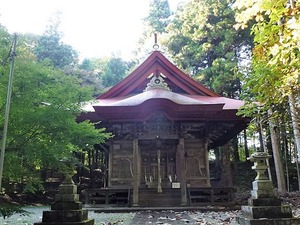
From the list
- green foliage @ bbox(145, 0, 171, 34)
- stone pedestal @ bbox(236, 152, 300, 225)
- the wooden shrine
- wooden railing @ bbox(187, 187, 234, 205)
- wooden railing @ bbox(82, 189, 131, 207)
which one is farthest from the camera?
green foliage @ bbox(145, 0, 171, 34)

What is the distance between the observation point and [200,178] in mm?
12297

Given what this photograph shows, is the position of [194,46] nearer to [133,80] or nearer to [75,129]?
[133,80]

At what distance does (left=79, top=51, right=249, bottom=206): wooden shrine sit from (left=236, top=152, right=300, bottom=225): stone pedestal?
526cm

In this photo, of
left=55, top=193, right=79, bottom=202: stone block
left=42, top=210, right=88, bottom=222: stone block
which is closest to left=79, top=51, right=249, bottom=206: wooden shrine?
left=55, top=193, right=79, bottom=202: stone block

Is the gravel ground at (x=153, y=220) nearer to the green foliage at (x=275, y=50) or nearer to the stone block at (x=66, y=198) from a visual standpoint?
the stone block at (x=66, y=198)

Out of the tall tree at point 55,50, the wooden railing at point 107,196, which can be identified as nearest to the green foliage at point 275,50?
the wooden railing at point 107,196

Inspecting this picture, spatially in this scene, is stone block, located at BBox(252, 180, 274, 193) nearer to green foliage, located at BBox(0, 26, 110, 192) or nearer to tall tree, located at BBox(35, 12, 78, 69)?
green foliage, located at BBox(0, 26, 110, 192)

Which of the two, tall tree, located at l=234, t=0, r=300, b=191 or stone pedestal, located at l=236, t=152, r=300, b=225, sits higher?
tall tree, located at l=234, t=0, r=300, b=191

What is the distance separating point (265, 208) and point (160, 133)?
6.74 m

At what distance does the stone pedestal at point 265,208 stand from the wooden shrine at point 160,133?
5.26 metres

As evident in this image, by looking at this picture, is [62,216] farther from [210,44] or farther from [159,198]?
[210,44]

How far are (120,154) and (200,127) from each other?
339 cm

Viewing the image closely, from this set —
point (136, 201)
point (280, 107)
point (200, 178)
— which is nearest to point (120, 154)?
point (136, 201)

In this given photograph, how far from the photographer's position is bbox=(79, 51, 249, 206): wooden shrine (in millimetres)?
10490
